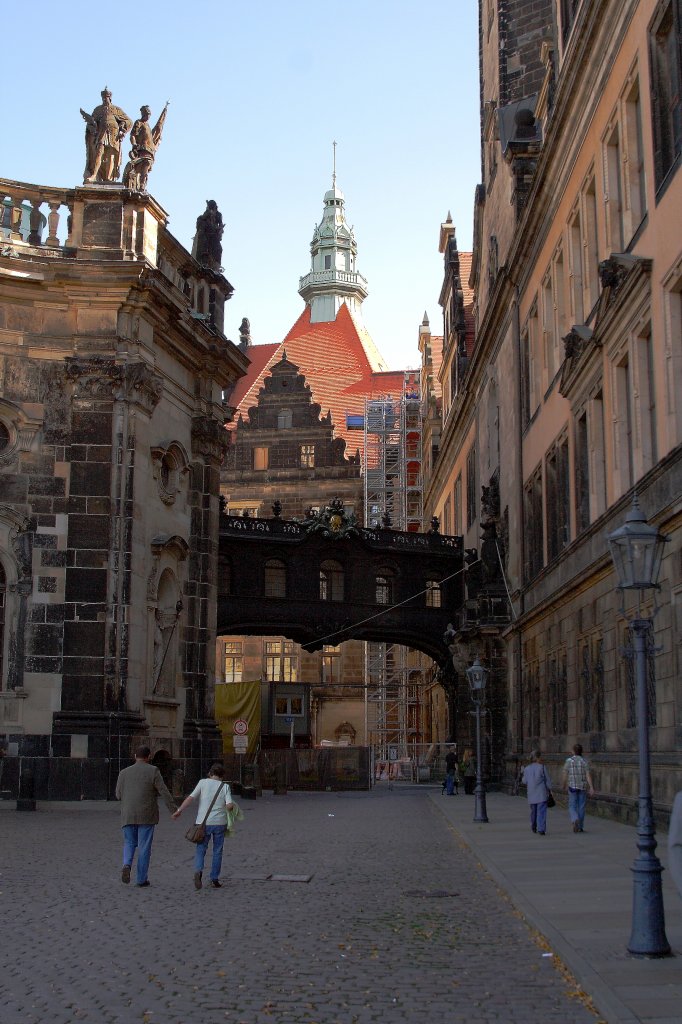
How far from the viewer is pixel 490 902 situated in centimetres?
1245

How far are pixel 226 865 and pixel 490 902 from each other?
4405 millimetres

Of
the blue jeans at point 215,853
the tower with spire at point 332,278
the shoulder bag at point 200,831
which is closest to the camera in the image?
the shoulder bag at point 200,831

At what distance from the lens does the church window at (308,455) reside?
70188 millimetres

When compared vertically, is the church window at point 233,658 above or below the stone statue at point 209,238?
below

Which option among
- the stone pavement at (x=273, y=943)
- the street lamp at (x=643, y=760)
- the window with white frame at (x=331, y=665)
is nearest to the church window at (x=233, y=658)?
the window with white frame at (x=331, y=665)

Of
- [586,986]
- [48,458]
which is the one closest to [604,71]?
[48,458]

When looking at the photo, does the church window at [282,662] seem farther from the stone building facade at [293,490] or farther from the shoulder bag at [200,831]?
the shoulder bag at [200,831]

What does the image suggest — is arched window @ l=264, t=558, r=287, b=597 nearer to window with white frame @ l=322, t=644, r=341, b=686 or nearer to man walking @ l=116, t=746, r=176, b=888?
window with white frame @ l=322, t=644, r=341, b=686

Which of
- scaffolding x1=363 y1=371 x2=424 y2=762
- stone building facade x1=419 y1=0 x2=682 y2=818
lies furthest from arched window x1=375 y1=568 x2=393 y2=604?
scaffolding x1=363 y1=371 x2=424 y2=762

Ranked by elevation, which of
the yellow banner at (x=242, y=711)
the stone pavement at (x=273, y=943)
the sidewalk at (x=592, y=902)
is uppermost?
the yellow banner at (x=242, y=711)

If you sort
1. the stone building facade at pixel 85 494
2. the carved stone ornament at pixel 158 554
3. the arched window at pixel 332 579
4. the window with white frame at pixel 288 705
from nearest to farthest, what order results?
the stone building facade at pixel 85 494 < the carved stone ornament at pixel 158 554 < the window with white frame at pixel 288 705 < the arched window at pixel 332 579

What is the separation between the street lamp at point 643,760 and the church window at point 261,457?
60.5 m

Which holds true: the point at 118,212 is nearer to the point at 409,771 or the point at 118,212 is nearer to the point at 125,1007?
the point at 125,1007

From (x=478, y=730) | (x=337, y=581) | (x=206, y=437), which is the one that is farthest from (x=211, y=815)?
(x=337, y=581)
